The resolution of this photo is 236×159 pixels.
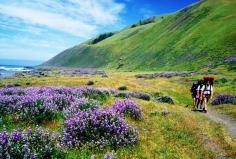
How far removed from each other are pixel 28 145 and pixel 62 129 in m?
3.08

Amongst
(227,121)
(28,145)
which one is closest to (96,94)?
(227,121)

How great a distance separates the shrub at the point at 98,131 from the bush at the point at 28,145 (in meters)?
1.56

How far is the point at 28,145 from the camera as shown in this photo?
9125 millimetres

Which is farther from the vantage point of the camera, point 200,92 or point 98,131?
point 200,92

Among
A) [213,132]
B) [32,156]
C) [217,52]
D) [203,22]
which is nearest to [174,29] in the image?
[203,22]

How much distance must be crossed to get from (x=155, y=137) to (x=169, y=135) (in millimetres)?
911

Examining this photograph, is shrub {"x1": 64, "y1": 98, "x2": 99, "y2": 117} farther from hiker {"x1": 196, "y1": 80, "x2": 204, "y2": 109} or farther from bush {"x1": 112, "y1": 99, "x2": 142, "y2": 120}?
hiker {"x1": 196, "y1": 80, "x2": 204, "y2": 109}

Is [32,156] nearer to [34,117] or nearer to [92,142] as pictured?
[92,142]

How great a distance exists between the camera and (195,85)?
2797cm

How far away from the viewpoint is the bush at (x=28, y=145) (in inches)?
345

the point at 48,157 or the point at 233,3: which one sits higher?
the point at 233,3

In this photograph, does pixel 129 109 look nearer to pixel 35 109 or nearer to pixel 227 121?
pixel 35 109

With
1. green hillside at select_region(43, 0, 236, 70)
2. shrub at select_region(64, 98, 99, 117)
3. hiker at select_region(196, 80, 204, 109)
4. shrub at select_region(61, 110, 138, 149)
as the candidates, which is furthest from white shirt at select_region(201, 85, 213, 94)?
green hillside at select_region(43, 0, 236, 70)

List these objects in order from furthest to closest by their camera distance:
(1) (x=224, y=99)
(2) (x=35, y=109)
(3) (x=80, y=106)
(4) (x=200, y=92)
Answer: (1) (x=224, y=99)
(4) (x=200, y=92)
(3) (x=80, y=106)
(2) (x=35, y=109)
